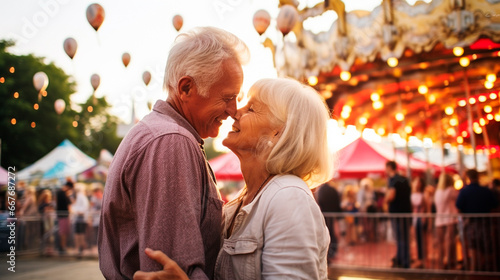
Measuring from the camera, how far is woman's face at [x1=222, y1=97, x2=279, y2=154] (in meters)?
2.18

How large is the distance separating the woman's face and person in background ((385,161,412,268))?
24.7 feet

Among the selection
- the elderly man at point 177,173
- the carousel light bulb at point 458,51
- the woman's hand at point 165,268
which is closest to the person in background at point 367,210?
the carousel light bulb at point 458,51

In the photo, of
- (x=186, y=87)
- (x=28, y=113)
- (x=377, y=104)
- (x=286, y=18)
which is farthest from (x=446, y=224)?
(x=28, y=113)

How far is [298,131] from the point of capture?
2.04 m

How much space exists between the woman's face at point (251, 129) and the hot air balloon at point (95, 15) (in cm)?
666

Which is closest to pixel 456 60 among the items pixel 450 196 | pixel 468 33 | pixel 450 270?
pixel 468 33

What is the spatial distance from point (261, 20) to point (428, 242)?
5.88 meters

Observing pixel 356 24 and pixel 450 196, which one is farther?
pixel 356 24

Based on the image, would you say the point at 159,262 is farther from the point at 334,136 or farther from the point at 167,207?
the point at 334,136

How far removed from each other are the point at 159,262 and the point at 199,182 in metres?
0.34

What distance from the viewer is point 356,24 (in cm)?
1012

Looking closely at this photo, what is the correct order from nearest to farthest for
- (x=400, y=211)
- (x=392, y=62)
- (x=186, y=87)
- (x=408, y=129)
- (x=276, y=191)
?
1. (x=276, y=191)
2. (x=186, y=87)
3. (x=400, y=211)
4. (x=392, y=62)
5. (x=408, y=129)

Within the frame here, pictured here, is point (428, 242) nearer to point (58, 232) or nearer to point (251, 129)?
point (251, 129)

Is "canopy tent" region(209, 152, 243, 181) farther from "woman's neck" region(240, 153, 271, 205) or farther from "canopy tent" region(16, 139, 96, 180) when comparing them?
"woman's neck" region(240, 153, 271, 205)
